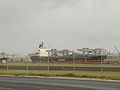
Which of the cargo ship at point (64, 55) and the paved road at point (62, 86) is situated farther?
the cargo ship at point (64, 55)

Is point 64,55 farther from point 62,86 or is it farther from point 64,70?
point 62,86

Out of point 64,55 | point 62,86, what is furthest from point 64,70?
point 64,55

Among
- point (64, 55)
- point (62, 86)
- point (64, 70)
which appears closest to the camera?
point (62, 86)

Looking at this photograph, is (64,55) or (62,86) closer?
(62,86)

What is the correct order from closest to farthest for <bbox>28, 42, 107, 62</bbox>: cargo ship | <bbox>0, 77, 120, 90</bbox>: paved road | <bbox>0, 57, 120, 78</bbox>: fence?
<bbox>0, 77, 120, 90</bbox>: paved road, <bbox>0, 57, 120, 78</bbox>: fence, <bbox>28, 42, 107, 62</bbox>: cargo ship

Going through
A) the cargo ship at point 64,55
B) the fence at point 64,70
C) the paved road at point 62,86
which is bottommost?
the paved road at point 62,86

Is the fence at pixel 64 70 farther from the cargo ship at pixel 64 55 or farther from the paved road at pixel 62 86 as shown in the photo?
the cargo ship at pixel 64 55

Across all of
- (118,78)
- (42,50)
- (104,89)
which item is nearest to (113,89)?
(104,89)

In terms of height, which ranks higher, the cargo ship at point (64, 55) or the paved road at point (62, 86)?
the cargo ship at point (64, 55)

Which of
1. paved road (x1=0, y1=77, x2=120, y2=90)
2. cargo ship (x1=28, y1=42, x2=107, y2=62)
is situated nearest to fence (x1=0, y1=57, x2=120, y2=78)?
paved road (x1=0, y1=77, x2=120, y2=90)

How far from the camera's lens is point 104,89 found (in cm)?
1616

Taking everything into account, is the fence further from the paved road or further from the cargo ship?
the cargo ship

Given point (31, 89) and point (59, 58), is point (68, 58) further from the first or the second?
point (31, 89)

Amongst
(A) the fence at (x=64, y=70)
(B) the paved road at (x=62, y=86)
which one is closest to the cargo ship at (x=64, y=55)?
(A) the fence at (x=64, y=70)
